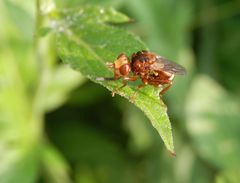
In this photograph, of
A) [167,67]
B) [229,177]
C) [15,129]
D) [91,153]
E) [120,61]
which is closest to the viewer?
[120,61]

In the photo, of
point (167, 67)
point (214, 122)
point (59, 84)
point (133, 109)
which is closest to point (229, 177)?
point (214, 122)

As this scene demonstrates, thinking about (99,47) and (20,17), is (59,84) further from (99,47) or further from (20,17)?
(99,47)

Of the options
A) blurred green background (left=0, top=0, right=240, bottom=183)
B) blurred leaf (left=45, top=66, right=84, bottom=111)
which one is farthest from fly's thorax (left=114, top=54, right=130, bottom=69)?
blurred leaf (left=45, top=66, right=84, bottom=111)

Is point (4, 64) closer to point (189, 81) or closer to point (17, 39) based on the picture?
point (17, 39)

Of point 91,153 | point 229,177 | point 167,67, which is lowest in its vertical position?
point 91,153

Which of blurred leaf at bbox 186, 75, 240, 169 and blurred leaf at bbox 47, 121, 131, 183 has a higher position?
blurred leaf at bbox 186, 75, 240, 169

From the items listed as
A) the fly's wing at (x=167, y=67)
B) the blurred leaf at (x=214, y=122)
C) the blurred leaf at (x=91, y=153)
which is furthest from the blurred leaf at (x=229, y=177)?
the fly's wing at (x=167, y=67)

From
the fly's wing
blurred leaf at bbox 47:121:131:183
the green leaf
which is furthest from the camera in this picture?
blurred leaf at bbox 47:121:131:183

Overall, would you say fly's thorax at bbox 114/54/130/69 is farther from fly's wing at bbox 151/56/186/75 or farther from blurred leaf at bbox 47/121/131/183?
blurred leaf at bbox 47/121/131/183
